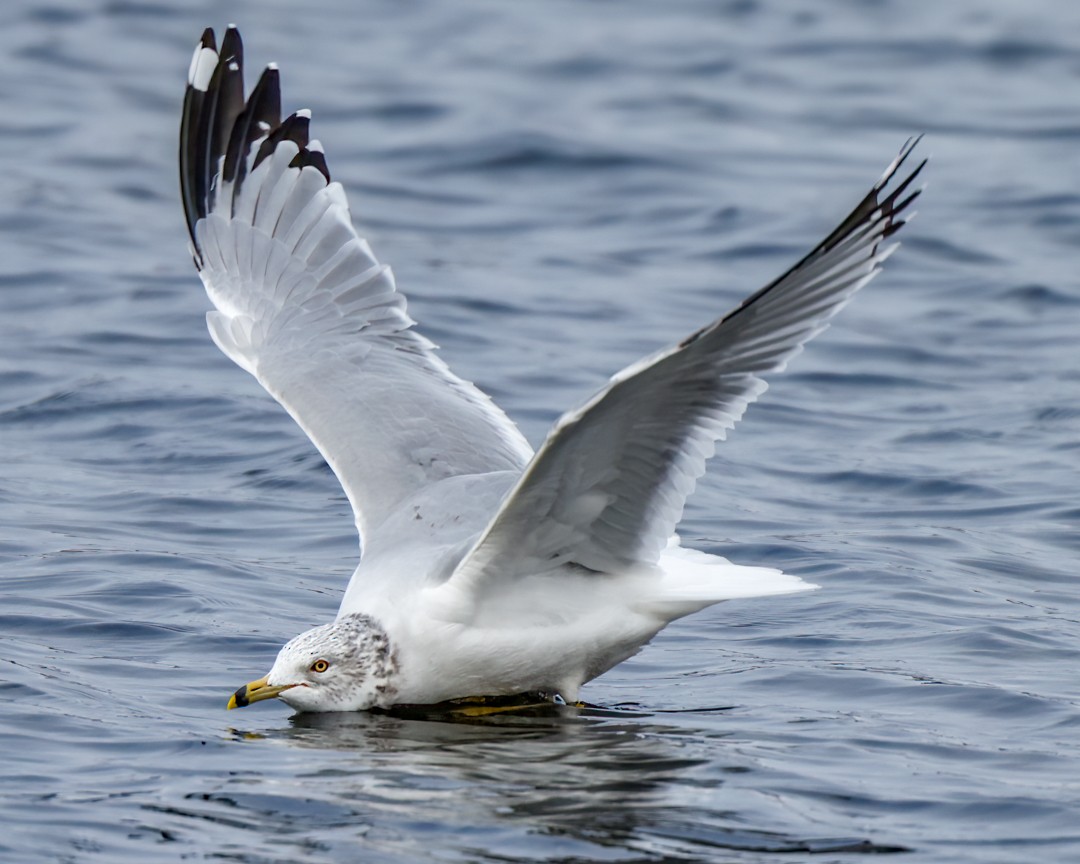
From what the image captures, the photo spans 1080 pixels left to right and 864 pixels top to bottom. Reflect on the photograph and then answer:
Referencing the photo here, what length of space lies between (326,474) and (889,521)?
2.85 m

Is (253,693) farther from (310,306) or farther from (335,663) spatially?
(310,306)

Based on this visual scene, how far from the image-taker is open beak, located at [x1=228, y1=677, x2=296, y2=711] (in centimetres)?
661

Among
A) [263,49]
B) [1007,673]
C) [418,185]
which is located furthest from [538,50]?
[1007,673]

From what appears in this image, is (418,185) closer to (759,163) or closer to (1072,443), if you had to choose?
(759,163)

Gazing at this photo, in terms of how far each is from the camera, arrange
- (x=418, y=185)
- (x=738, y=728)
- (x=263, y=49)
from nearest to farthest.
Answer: (x=738, y=728)
(x=418, y=185)
(x=263, y=49)


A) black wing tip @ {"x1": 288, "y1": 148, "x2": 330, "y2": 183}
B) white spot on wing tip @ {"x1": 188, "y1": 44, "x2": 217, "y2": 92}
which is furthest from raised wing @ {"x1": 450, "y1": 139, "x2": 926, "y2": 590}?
white spot on wing tip @ {"x1": 188, "y1": 44, "x2": 217, "y2": 92}

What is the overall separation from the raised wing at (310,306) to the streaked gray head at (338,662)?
3.20ft

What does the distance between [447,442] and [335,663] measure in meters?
1.40

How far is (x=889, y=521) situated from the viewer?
9633mm

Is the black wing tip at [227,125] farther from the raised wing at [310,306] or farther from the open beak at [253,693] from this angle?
the open beak at [253,693]

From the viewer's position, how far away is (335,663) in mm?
6707

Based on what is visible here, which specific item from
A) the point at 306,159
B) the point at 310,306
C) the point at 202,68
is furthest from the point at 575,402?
the point at 202,68

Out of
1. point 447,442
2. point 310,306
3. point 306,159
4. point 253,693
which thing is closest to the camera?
point 253,693

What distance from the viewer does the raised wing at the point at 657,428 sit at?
19.0 feet
